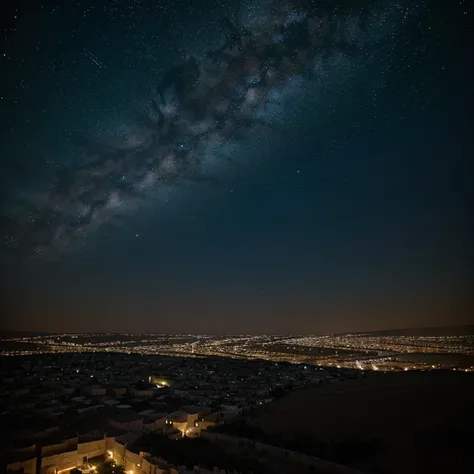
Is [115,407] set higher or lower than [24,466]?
higher

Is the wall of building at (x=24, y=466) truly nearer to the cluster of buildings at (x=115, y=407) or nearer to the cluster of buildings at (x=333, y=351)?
the cluster of buildings at (x=115, y=407)

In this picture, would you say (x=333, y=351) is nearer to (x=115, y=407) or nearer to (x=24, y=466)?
(x=115, y=407)

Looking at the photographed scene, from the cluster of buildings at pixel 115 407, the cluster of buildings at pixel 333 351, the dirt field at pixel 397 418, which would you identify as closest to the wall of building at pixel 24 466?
the cluster of buildings at pixel 115 407

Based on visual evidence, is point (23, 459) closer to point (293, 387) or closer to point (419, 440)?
point (419, 440)

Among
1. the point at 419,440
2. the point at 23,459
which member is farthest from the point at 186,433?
the point at 419,440

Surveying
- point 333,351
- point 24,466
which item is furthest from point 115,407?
point 333,351
